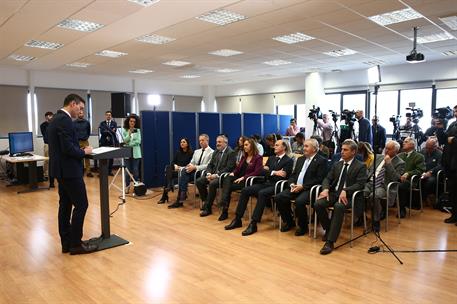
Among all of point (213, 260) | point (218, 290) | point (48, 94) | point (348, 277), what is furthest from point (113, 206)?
point (48, 94)

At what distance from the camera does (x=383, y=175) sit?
4480 mm

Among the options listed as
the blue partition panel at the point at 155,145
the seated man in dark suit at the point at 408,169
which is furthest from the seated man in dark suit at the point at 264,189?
the blue partition panel at the point at 155,145

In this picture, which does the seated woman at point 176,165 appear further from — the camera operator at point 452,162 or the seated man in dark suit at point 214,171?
the camera operator at point 452,162

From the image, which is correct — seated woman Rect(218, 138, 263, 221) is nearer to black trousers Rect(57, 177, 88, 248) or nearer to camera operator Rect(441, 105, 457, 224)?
black trousers Rect(57, 177, 88, 248)

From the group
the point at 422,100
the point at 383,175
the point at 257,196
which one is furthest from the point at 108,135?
the point at 422,100

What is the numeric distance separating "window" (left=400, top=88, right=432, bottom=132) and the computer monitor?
31.3 ft

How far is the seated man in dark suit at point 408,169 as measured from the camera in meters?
5.06

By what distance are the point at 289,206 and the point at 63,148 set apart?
8.94ft

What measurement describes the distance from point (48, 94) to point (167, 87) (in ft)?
14.1

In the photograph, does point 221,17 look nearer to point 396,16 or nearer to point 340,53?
point 396,16

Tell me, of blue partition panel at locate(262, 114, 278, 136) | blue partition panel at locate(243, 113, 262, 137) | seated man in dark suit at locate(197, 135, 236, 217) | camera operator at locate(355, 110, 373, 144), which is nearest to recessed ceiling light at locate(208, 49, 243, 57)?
blue partition panel at locate(243, 113, 262, 137)

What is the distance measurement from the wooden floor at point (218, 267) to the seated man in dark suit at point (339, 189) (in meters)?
0.25

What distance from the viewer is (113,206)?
5.99 m

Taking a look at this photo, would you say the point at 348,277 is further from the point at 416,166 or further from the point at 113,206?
the point at 113,206
